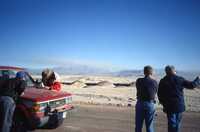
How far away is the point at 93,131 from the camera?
834cm

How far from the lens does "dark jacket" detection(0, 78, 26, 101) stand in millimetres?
6512

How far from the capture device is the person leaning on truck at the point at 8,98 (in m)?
6.41

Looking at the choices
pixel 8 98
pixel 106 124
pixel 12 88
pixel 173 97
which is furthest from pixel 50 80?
pixel 173 97

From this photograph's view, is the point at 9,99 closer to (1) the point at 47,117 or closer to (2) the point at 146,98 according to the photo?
(1) the point at 47,117

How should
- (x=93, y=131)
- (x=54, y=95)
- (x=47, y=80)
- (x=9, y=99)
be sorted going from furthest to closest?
(x=47, y=80), (x=93, y=131), (x=54, y=95), (x=9, y=99)

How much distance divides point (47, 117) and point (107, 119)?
381 cm

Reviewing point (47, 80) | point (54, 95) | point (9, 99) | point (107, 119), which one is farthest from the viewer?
point (107, 119)

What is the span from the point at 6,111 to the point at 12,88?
558mm

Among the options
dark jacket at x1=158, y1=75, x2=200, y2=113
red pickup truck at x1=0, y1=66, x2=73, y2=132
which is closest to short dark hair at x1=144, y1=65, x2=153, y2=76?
dark jacket at x1=158, y1=75, x2=200, y2=113

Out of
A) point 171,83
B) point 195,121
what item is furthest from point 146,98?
point 195,121

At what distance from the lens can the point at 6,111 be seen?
6402mm

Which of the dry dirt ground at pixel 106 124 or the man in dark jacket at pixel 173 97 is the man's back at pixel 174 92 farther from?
the dry dirt ground at pixel 106 124

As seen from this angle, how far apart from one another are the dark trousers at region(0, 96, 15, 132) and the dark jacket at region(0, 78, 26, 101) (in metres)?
0.12

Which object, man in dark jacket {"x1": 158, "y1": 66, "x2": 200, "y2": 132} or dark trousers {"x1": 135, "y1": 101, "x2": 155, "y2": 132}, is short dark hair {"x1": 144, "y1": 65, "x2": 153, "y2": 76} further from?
dark trousers {"x1": 135, "y1": 101, "x2": 155, "y2": 132}
